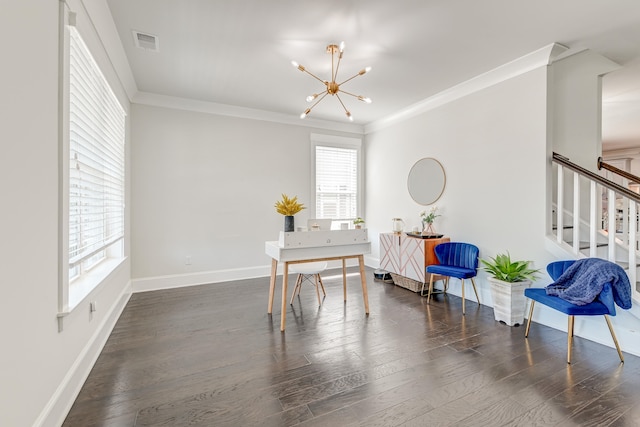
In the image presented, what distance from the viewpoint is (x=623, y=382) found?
80.5 inches

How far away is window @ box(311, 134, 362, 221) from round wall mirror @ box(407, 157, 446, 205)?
1.31 metres

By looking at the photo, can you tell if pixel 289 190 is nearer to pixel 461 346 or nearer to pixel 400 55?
pixel 400 55

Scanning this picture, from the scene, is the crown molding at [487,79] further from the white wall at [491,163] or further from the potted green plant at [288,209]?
the potted green plant at [288,209]

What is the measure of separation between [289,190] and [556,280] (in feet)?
12.5

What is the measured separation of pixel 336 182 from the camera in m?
5.73

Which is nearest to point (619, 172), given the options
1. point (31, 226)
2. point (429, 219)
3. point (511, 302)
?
point (511, 302)

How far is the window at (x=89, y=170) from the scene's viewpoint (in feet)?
6.66

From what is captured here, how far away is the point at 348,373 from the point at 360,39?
286 cm

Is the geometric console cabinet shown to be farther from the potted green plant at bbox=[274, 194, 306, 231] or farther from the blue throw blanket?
the potted green plant at bbox=[274, 194, 306, 231]

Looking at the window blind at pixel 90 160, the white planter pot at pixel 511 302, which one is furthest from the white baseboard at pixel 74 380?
the white planter pot at pixel 511 302

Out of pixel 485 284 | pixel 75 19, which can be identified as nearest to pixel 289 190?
pixel 485 284

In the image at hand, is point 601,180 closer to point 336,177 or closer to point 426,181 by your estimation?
point 426,181

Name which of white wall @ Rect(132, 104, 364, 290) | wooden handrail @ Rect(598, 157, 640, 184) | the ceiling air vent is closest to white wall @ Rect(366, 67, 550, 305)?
wooden handrail @ Rect(598, 157, 640, 184)

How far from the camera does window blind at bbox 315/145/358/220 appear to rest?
5.57 meters
